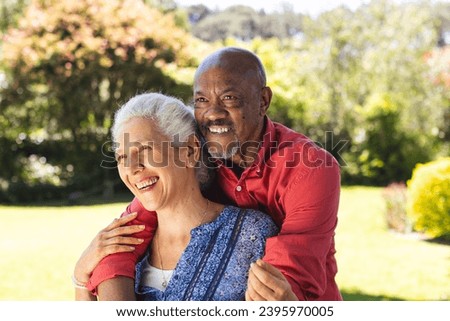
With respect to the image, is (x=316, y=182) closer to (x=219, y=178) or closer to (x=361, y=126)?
(x=219, y=178)

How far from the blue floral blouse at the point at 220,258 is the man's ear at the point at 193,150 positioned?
224 mm

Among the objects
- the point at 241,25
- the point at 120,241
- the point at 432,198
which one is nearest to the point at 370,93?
A: the point at 432,198

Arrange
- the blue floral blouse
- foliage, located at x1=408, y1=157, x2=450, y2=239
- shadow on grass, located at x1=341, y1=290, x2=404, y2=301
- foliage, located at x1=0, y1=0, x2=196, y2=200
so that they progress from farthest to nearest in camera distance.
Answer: foliage, located at x1=0, y1=0, x2=196, y2=200, foliage, located at x1=408, y1=157, x2=450, y2=239, shadow on grass, located at x1=341, y1=290, x2=404, y2=301, the blue floral blouse

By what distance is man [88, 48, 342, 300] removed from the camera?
1.95 m

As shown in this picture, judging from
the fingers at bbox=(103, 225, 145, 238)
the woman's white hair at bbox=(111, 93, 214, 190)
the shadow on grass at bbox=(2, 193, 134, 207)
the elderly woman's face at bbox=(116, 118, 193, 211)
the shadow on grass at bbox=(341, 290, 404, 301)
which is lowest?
the shadow on grass at bbox=(2, 193, 134, 207)

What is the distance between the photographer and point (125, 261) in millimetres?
2139

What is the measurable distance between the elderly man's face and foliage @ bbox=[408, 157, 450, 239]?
7.01 metres

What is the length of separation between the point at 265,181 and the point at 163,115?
43 centimetres

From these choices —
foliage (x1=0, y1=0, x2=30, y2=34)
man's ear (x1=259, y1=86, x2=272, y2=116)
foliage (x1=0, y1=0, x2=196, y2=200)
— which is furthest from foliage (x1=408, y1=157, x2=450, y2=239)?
foliage (x1=0, y1=0, x2=30, y2=34)

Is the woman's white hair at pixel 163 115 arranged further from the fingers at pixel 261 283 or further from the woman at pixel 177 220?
the fingers at pixel 261 283

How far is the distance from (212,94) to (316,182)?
459 millimetres

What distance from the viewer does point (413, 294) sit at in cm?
666

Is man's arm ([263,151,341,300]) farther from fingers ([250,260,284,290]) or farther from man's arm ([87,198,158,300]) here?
man's arm ([87,198,158,300])
